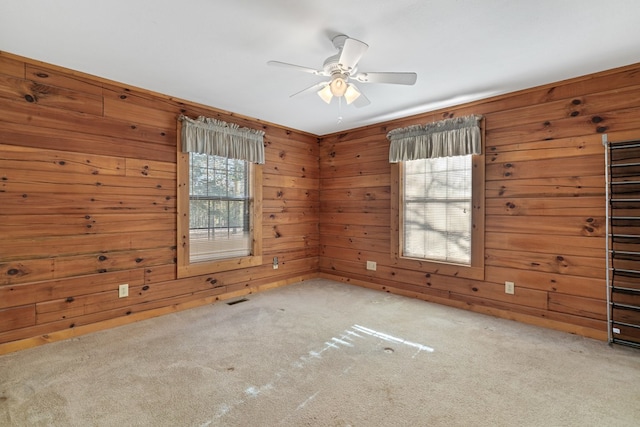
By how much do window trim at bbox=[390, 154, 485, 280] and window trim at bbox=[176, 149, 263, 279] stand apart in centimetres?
194

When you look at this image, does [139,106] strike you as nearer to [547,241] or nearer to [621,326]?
[547,241]

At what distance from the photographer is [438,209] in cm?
393

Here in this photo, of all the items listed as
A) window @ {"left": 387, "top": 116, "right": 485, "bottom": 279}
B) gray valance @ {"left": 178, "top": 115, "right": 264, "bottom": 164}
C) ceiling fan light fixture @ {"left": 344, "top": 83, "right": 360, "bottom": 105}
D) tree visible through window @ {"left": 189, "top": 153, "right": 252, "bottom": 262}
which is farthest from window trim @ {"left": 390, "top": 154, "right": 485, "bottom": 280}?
tree visible through window @ {"left": 189, "top": 153, "right": 252, "bottom": 262}

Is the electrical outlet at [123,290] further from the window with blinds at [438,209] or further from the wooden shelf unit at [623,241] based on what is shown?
the wooden shelf unit at [623,241]

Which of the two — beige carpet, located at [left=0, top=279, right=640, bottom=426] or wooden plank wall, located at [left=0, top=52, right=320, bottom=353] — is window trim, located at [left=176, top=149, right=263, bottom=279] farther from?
beige carpet, located at [left=0, top=279, right=640, bottom=426]

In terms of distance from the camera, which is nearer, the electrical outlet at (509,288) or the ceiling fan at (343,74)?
the ceiling fan at (343,74)

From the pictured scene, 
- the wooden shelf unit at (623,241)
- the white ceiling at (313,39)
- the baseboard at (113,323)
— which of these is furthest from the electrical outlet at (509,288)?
the baseboard at (113,323)

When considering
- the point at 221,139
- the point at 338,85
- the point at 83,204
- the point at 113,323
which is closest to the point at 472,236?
the point at 338,85

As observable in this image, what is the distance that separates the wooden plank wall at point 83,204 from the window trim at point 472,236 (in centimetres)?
247

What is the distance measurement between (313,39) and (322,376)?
247cm

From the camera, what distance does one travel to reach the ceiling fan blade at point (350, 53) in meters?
1.93

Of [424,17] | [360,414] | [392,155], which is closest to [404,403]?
[360,414]

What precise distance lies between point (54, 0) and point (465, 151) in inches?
147

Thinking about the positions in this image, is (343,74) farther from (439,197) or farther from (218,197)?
(218,197)
